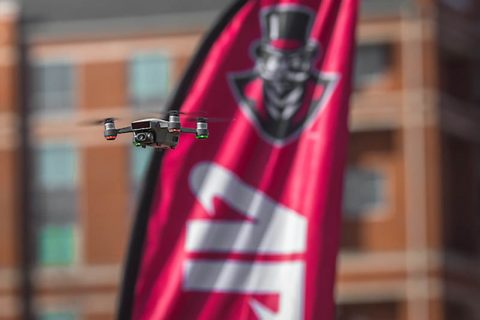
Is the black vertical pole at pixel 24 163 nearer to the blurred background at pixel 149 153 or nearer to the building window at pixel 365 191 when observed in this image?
the blurred background at pixel 149 153

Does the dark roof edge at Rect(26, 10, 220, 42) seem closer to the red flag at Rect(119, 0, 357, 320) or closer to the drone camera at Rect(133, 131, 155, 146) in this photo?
the red flag at Rect(119, 0, 357, 320)

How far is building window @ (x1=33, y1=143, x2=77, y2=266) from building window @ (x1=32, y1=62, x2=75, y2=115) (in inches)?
56.4

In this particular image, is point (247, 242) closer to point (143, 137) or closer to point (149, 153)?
point (143, 137)

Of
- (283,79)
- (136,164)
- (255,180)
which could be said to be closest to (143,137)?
(255,180)

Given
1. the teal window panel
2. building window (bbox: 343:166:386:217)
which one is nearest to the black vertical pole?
the teal window panel

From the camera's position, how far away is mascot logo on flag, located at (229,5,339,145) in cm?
1670

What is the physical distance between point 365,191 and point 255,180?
47011 millimetres


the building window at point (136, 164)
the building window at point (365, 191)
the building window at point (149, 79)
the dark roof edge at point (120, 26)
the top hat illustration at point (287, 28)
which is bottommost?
the building window at point (365, 191)

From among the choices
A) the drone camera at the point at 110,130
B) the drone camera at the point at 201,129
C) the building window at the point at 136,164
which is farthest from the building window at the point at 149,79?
the drone camera at the point at 201,129

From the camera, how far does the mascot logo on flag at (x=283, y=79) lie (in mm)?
16703

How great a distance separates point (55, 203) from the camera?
216ft

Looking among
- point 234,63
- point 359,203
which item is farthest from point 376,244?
point 234,63

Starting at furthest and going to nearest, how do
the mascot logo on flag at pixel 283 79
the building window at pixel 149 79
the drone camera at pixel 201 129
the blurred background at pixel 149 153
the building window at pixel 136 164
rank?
the building window at pixel 149 79 → the building window at pixel 136 164 → the blurred background at pixel 149 153 → the mascot logo on flag at pixel 283 79 → the drone camera at pixel 201 129

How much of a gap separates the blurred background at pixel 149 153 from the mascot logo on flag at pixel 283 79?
44.3 metres
